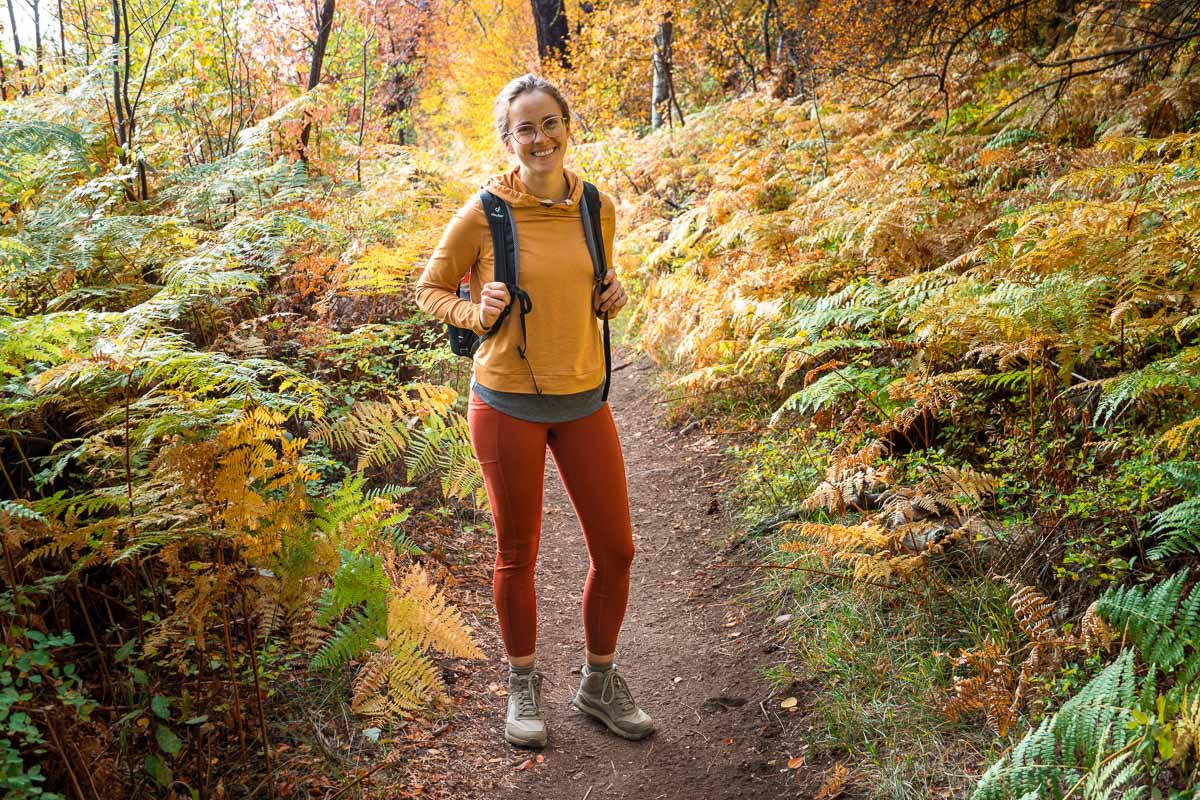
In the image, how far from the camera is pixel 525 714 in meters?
3.71

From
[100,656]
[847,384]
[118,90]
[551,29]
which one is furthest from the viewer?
[551,29]

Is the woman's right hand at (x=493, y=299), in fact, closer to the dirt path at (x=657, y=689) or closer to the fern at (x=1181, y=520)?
the dirt path at (x=657, y=689)

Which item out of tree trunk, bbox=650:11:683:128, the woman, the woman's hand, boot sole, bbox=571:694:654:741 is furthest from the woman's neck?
tree trunk, bbox=650:11:683:128

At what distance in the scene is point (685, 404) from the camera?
727 cm

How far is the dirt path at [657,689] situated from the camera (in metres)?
3.46

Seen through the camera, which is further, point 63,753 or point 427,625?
point 427,625

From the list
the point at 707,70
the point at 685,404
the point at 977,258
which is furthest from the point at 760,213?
the point at 707,70

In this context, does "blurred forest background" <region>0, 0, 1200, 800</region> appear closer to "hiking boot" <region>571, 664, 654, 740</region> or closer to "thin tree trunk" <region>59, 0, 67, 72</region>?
"thin tree trunk" <region>59, 0, 67, 72</region>

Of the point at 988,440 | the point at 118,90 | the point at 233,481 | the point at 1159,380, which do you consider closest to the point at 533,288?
the point at 233,481

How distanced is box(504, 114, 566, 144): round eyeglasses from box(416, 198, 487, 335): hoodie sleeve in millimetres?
297

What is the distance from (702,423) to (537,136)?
3927 millimetres

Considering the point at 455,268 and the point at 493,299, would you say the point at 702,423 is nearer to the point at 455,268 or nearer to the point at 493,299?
the point at 455,268

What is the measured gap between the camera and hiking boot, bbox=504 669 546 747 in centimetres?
367

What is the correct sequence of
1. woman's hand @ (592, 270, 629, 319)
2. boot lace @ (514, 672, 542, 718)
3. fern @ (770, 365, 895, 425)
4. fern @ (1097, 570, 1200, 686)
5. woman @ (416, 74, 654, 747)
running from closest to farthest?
fern @ (1097, 570, 1200, 686)
woman @ (416, 74, 654, 747)
woman's hand @ (592, 270, 629, 319)
boot lace @ (514, 672, 542, 718)
fern @ (770, 365, 895, 425)
